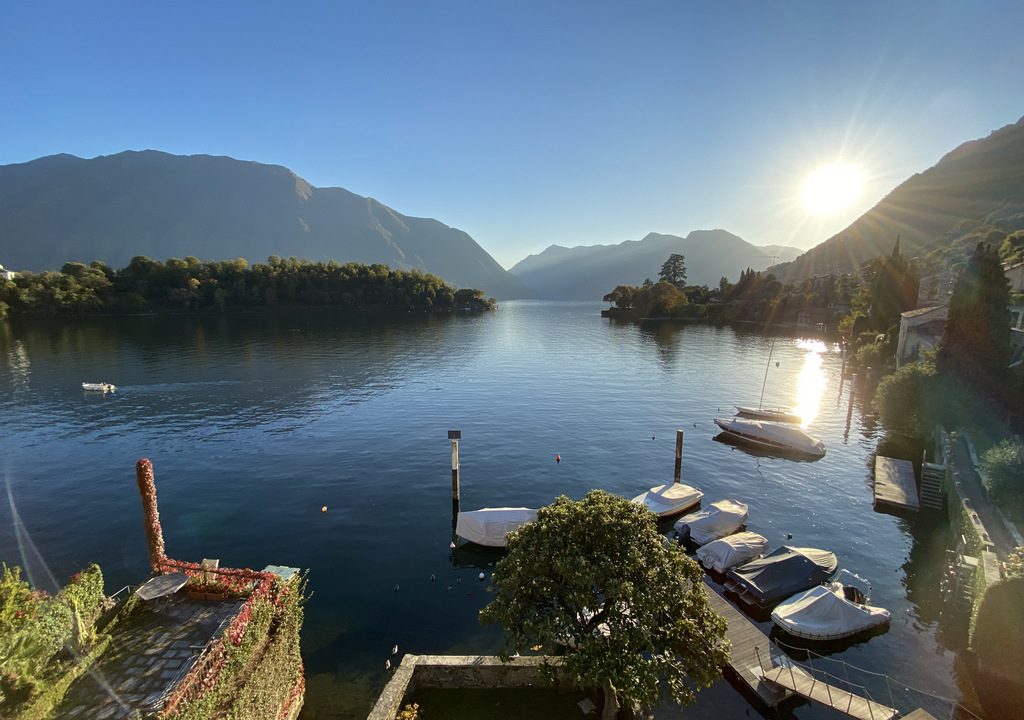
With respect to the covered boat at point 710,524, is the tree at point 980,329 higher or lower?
higher

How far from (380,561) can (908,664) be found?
Answer: 2605 cm

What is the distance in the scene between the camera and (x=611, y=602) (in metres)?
13.3

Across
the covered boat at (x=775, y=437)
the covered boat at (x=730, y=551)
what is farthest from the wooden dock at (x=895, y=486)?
the covered boat at (x=730, y=551)

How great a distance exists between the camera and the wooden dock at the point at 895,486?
34625 millimetres

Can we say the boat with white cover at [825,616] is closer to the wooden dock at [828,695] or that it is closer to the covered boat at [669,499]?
the wooden dock at [828,695]

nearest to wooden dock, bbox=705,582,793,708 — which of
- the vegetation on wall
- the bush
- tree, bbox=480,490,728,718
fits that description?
tree, bbox=480,490,728,718

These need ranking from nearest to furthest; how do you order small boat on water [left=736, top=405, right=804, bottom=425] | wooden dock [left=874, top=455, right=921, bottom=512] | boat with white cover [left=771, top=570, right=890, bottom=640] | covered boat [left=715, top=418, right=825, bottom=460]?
boat with white cover [left=771, top=570, right=890, bottom=640] → wooden dock [left=874, top=455, right=921, bottom=512] → covered boat [left=715, top=418, right=825, bottom=460] → small boat on water [left=736, top=405, right=804, bottom=425]

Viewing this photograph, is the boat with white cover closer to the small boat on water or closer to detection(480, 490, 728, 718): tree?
detection(480, 490, 728, 718): tree

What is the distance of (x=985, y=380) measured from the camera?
43.8m

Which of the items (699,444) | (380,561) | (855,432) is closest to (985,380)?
(855,432)

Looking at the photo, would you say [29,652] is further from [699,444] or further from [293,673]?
[699,444]

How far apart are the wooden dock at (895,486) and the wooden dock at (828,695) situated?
74.6ft

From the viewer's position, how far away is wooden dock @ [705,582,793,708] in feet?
58.2

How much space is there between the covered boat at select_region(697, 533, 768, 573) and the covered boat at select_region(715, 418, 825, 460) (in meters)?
22.5
